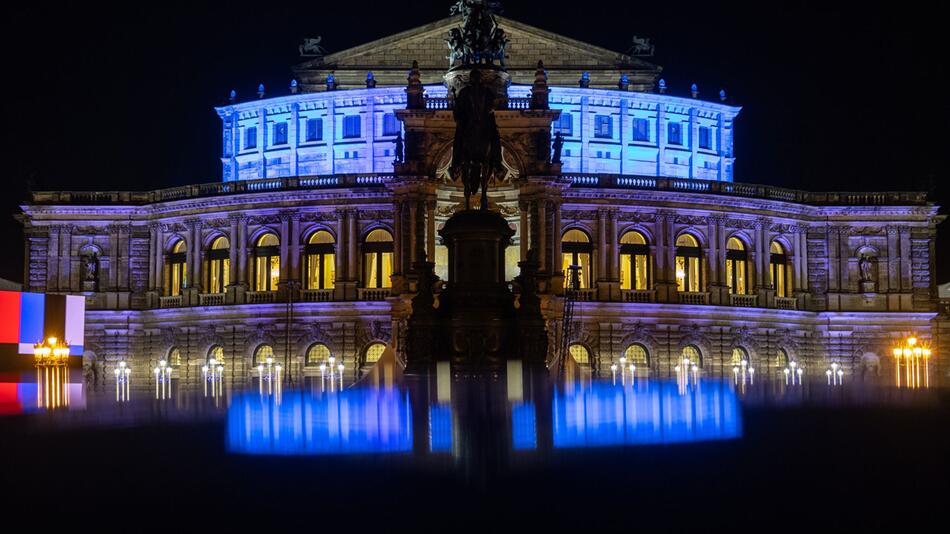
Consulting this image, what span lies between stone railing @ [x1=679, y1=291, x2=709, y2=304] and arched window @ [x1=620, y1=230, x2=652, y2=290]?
7.15 feet

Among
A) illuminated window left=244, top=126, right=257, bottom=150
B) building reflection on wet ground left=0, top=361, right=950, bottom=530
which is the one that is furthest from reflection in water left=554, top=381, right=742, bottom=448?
illuminated window left=244, top=126, right=257, bottom=150

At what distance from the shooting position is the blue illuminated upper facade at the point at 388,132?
3595 inches

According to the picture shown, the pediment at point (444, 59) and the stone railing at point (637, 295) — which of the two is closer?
the stone railing at point (637, 295)

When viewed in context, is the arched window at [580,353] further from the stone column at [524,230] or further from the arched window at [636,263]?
the stone column at [524,230]

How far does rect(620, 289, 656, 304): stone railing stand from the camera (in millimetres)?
77188

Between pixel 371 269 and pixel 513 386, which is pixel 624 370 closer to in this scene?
pixel 371 269

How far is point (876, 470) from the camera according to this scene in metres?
14.4

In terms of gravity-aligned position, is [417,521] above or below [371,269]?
below

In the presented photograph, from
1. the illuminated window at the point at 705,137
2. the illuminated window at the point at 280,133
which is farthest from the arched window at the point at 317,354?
the illuminated window at the point at 705,137

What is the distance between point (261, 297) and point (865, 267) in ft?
126

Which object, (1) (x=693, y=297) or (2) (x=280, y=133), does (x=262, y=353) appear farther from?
(1) (x=693, y=297)

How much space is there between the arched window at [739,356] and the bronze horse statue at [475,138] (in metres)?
41.5

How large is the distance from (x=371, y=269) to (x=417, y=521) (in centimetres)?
6686

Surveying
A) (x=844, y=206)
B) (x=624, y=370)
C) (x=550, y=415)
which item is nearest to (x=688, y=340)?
(x=624, y=370)
